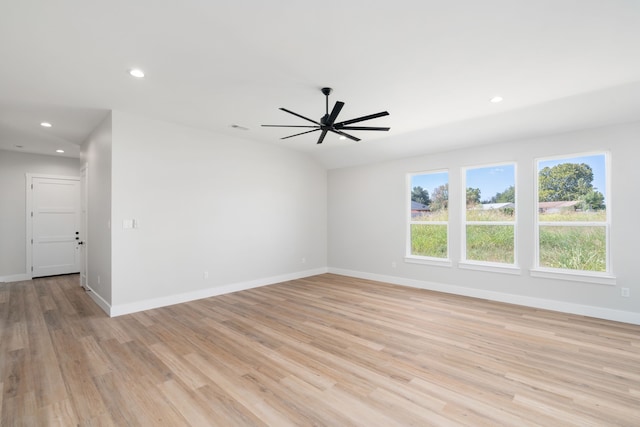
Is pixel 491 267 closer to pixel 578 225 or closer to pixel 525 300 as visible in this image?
pixel 525 300

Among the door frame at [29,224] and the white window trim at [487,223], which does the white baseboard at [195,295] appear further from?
the door frame at [29,224]

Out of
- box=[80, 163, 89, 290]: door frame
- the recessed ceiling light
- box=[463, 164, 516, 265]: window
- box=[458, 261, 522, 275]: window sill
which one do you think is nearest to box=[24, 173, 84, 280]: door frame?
box=[80, 163, 89, 290]: door frame

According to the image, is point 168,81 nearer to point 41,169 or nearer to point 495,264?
point 495,264

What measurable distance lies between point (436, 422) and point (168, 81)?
12.7 feet

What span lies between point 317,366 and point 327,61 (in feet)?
9.24

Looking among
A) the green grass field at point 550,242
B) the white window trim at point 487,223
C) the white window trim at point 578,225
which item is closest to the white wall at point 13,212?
the green grass field at point 550,242

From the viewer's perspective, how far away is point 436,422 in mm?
1947

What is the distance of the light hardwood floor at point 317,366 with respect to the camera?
6.71ft

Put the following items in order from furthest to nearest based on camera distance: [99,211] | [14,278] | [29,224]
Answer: [29,224], [14,278], [99,211]

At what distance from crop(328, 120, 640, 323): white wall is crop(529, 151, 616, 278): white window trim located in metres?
0.06

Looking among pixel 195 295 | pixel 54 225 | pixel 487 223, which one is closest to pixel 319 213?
pixel 195 295

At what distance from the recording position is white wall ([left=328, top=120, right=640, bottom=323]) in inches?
151

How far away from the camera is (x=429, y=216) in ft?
18.9

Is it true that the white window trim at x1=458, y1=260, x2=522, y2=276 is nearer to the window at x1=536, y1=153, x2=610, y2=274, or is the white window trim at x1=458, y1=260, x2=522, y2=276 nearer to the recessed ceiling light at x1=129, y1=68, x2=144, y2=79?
the window at x1=536, y1=153, x2=610, y2=274
